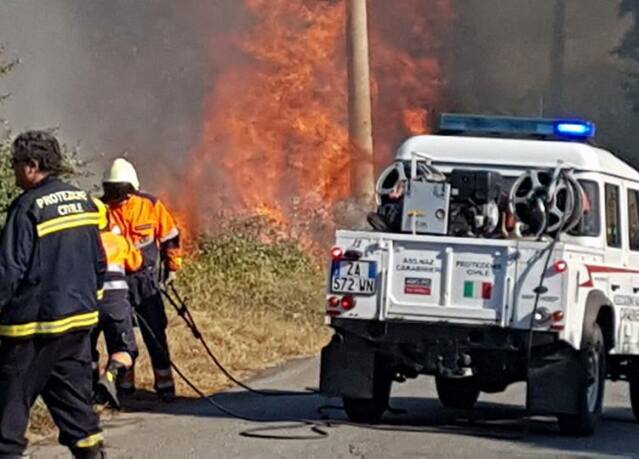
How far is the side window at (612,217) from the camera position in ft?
43.4

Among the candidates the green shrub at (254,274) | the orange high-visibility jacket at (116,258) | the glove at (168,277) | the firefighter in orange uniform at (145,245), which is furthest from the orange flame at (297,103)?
the orange high-visibility jacket at (116,258)

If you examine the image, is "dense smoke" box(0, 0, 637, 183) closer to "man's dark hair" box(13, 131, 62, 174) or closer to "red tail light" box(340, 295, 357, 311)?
"red tail light" box(340, 295, 357, 311)

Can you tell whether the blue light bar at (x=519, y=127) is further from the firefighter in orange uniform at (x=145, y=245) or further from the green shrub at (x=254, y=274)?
→ the green shrub at (x=254, y=274)

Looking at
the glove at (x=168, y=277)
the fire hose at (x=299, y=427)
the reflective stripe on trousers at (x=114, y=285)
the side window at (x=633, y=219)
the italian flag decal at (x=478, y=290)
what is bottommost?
the fire hose at (x=299, y=427)

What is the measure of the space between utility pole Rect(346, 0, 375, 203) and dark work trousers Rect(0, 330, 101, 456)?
61.2ft

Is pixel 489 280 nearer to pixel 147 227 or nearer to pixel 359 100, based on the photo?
pixel 147 227

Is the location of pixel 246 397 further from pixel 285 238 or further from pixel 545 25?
pixel 545 25

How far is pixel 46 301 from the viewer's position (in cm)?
861

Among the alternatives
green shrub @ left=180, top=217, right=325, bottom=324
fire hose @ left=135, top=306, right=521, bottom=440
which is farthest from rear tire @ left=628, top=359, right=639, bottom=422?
green shrub @ left=180, top=217, right=325, bottom=324

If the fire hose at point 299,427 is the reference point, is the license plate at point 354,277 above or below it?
above

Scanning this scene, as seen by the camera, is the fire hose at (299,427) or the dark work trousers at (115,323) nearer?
the fire hose at (299,427)

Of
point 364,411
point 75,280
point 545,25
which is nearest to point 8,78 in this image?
point 545,25

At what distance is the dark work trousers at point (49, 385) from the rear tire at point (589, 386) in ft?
14.6

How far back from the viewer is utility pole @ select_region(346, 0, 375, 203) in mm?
27406
